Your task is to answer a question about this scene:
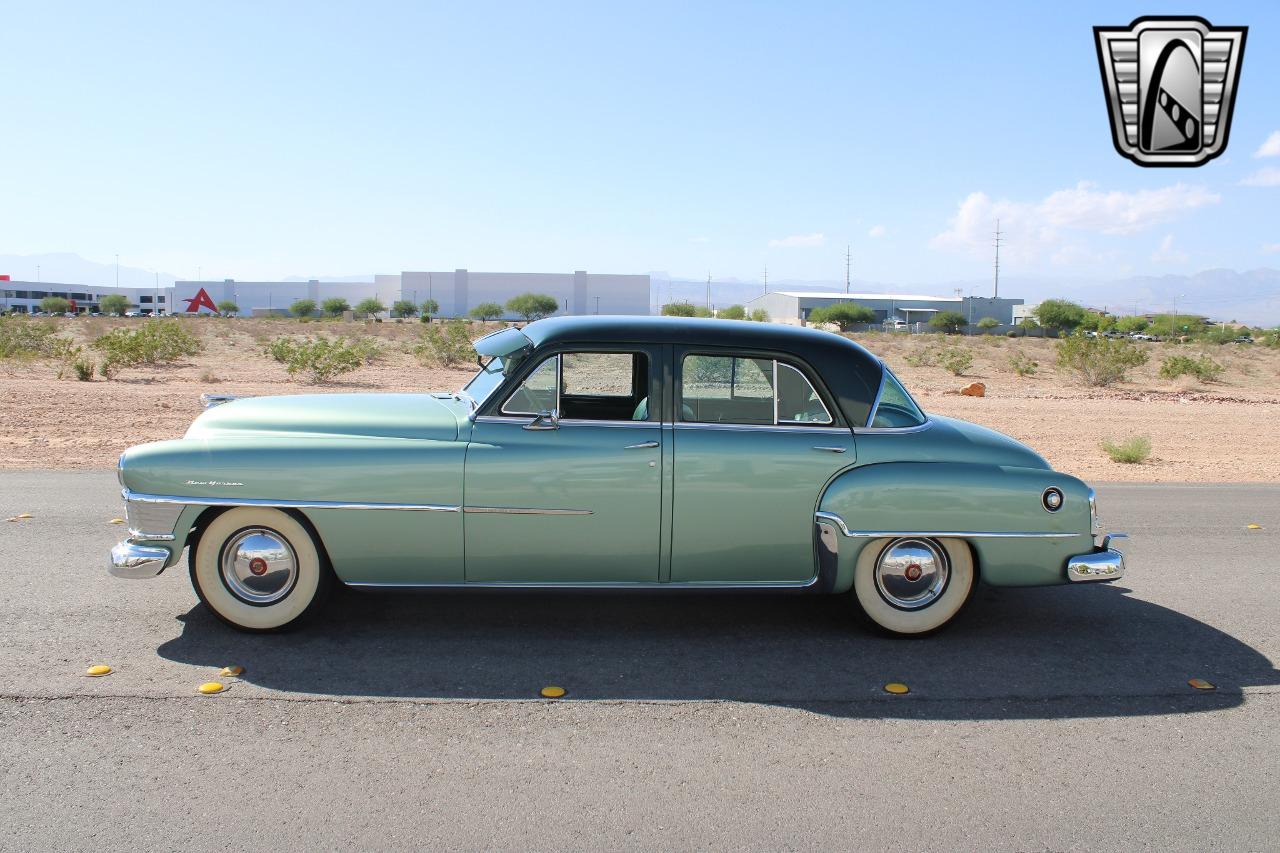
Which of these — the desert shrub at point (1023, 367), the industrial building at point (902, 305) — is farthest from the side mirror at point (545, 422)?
the industrial building at point (902, 305)

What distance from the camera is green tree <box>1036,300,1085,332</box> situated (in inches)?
3666

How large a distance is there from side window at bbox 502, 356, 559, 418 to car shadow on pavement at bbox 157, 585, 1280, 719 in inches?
36.2

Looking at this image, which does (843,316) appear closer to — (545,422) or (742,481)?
(742,481)

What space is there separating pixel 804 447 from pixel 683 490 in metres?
0.65

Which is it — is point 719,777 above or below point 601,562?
below

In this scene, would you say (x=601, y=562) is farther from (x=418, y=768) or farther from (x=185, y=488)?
(x=185, y=488)

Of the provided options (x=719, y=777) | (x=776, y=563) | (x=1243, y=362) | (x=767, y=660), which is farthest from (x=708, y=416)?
(x=1243, y=362)

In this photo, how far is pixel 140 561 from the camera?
16.7 ft

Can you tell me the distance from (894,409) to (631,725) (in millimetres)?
2207

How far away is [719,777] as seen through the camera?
3.94 meters

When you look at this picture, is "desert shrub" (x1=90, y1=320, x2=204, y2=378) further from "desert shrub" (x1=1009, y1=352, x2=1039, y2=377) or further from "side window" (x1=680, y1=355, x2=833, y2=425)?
"desert shrub" (x1=1009, y1=352, x2=1039, y2=377)

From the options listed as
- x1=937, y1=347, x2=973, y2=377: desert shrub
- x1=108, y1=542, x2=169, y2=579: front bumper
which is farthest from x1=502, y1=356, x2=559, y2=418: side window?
x1=937, y1=347, x2=973, y2=377: desert shrub

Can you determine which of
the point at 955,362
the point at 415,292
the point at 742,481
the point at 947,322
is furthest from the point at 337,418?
the point at 415,292

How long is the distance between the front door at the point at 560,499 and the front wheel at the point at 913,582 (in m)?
1.12
